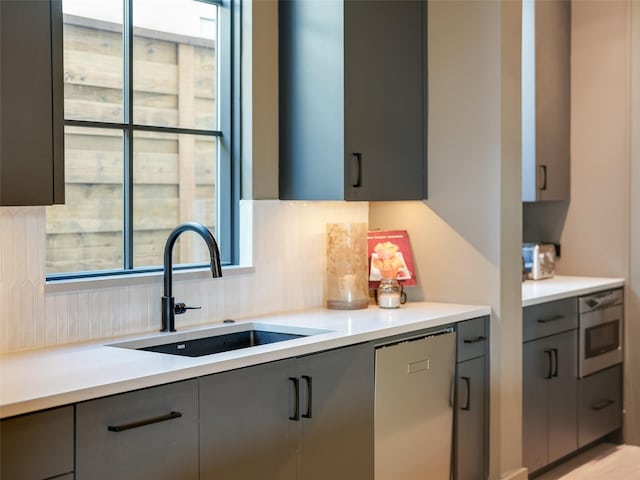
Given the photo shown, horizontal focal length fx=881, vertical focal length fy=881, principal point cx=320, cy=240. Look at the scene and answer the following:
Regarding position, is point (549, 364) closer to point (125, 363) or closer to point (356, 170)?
point (356, 170)

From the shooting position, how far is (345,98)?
10.9 feet

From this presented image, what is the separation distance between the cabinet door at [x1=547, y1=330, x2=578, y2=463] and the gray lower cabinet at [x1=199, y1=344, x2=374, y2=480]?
4.82 feet

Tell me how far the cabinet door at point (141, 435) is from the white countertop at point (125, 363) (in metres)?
0.04

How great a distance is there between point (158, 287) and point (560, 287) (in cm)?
222

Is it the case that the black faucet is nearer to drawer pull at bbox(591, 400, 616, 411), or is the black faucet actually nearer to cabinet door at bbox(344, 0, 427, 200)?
cabinet door at bbox(344, 0, 427, 200)

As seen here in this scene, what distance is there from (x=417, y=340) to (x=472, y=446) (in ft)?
2.13

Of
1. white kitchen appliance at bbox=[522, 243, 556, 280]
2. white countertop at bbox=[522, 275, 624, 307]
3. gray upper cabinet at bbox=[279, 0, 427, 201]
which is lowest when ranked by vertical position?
white countertop at bbox=[522, 275, 624, 307]

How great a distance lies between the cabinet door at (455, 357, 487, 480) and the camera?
3.50 metres

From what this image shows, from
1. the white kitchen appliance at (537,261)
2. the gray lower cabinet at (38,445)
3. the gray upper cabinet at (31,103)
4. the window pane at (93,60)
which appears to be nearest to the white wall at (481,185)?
the white kitchen appliance at (537,261)

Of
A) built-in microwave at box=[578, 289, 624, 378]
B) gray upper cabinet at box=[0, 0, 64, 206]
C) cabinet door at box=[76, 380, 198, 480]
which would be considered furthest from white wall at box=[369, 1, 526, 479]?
gray upper cabinet at box=[0, 0, 64, 206]

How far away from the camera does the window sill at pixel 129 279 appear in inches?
107

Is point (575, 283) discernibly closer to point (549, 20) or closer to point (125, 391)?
point (549, 20)

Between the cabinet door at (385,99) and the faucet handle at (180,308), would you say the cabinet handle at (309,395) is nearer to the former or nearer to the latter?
the faucet handle at (180,308)

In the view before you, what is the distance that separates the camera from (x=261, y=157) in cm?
342
